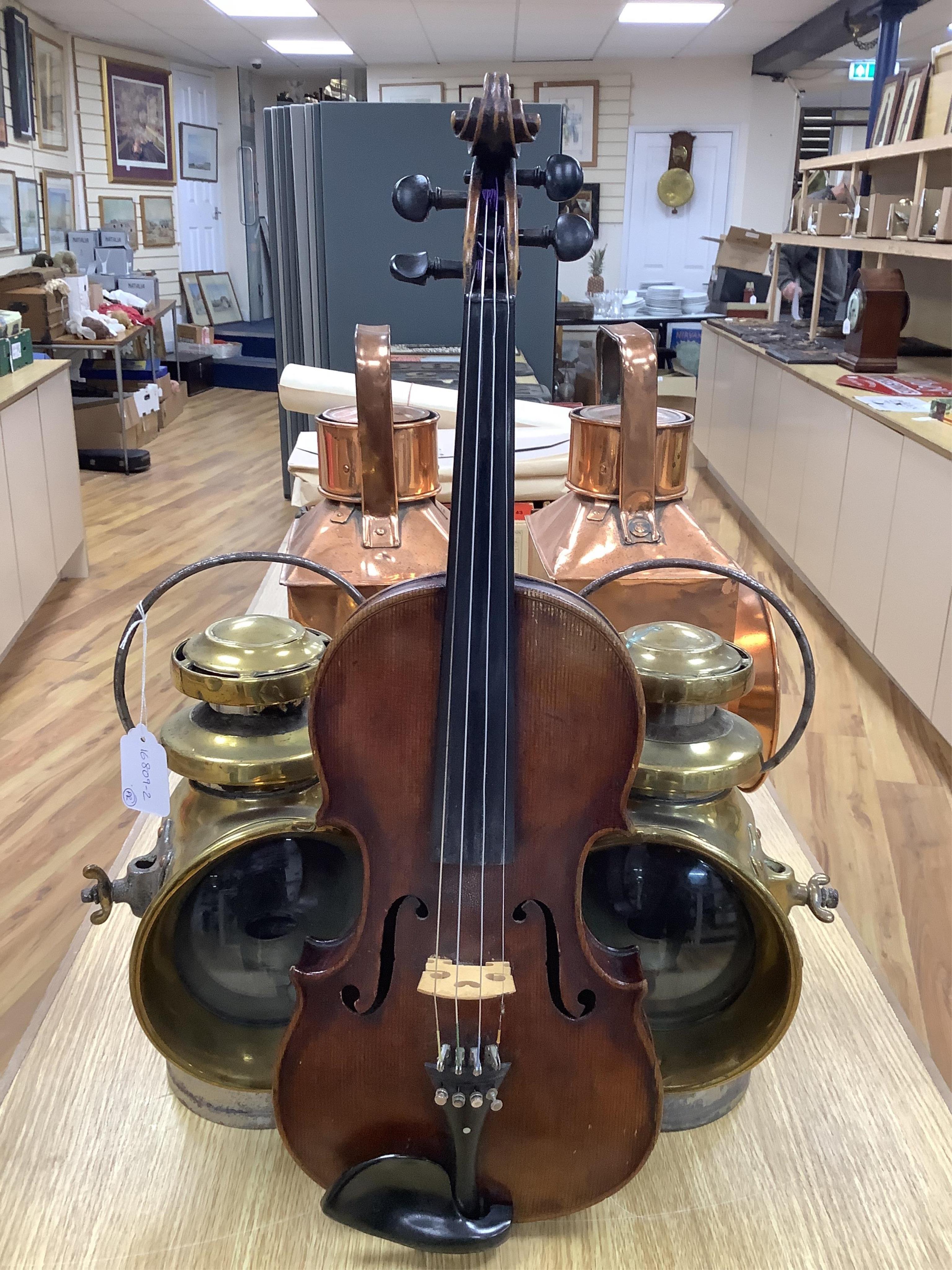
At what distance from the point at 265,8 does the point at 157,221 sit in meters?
2.52

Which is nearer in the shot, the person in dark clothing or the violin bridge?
the violin bridge

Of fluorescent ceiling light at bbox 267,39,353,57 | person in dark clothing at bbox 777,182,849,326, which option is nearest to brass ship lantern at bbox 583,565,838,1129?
person in dark clothing at bbox 777,182,849,326

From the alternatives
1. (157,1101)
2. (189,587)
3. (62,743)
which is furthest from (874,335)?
(157,1101)

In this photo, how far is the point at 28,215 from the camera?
7.04m

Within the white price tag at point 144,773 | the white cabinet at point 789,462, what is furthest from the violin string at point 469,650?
the white cabinet at point 789,462

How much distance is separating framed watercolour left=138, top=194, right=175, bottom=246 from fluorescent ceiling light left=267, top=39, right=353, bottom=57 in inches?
→ 63.4

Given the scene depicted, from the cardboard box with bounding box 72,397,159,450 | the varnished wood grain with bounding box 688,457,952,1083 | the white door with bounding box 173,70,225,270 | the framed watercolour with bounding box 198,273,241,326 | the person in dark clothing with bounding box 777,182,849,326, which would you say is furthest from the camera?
the framed watercolour with bounding box 198,273,241,326

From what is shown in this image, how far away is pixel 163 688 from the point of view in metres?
2.81

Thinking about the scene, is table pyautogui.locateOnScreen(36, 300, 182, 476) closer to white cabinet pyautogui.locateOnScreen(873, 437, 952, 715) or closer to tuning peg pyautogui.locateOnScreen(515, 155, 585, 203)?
white cabinet pyautogui.locateOnScreen(873, 437, 952, 715)

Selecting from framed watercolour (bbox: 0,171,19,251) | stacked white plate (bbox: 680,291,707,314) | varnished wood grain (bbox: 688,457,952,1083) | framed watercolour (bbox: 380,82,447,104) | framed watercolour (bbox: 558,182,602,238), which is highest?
framed watercolour (bbox: 380,82,447,104)

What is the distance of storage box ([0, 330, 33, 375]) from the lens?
3252 millimetres

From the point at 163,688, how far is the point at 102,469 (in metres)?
3.17

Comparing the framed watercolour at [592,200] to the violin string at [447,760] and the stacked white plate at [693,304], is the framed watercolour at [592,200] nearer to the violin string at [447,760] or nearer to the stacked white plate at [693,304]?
the stacked white plate at [693,304]

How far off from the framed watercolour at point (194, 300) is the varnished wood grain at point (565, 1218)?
31.2 ft
